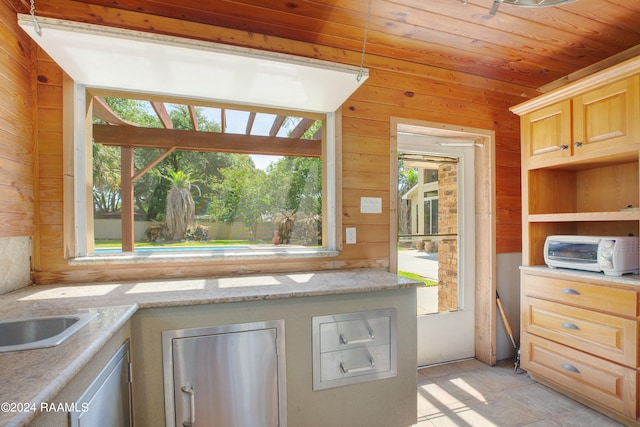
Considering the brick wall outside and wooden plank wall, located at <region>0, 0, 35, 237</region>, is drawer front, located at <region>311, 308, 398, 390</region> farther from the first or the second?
wooden plank wall, located at <region>0, 0, 35, 237</region>

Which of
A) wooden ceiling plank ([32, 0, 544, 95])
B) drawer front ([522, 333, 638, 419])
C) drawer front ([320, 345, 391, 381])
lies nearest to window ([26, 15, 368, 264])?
wooden ceiling plank ([32, 0, 544, 95])

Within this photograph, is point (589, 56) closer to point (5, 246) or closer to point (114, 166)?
point (114, 166)

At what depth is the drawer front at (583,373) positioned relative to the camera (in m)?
1.76

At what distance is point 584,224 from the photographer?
8.20 feet

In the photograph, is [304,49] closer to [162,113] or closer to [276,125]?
[276,125]

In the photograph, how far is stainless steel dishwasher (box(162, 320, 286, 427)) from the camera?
4.47ft

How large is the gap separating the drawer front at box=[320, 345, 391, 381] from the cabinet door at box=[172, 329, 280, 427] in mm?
276

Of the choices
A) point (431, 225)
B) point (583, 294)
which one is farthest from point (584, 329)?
point (431, 225)

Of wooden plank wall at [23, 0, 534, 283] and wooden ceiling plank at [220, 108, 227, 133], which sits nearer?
wooden plank wall at [23, 0, 534, 283]

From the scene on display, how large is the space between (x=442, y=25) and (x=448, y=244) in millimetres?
1788

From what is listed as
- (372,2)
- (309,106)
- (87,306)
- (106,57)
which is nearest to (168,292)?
(87,306)

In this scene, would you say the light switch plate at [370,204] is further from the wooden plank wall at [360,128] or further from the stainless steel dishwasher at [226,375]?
the stainless steel dishwasher at [226,375]

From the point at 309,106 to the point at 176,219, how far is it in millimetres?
1217

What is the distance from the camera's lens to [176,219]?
2.05 meters
